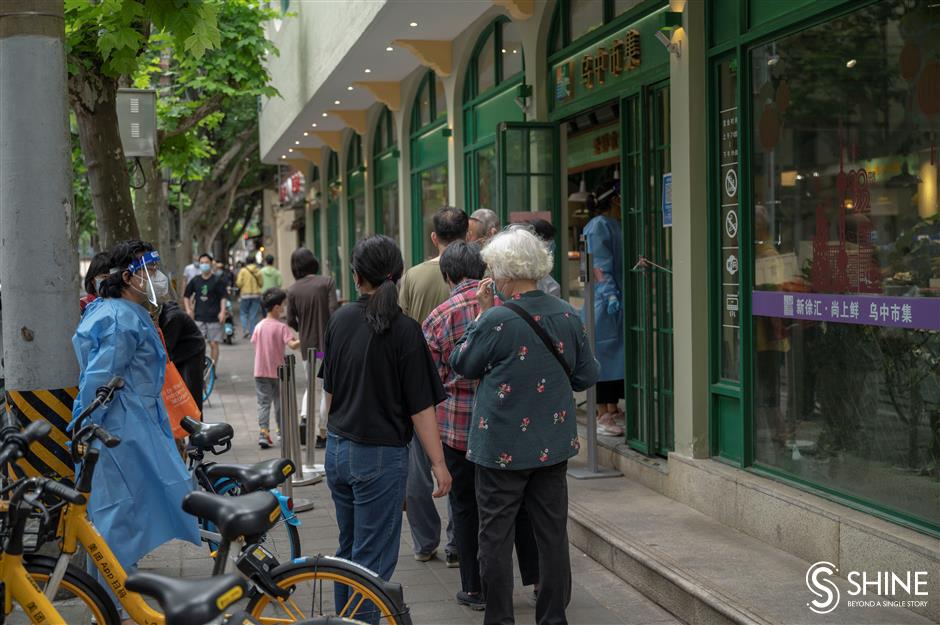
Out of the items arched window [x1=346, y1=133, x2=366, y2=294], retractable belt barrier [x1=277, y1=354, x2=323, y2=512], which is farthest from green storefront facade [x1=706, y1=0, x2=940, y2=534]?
arched window [x1=346, y1=133, x2=366, y2=294]

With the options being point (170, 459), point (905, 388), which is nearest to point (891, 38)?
point (905, 388)

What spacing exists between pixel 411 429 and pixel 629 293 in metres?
4.10

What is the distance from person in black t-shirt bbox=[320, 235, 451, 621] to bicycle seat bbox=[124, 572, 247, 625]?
66.5 inches

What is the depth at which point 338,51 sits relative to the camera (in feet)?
46.0

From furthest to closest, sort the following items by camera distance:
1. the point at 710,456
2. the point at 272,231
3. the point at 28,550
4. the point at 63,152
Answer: the point at 272,231 → the point at 710,456 → the point at 63,152 → the point at 28,550

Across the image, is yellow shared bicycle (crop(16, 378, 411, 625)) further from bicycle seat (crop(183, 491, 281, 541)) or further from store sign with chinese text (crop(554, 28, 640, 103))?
store sign with chinese text (crop(554, 28, 640, 103))

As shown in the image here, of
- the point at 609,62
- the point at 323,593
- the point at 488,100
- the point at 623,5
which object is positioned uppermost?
the point at 623,5

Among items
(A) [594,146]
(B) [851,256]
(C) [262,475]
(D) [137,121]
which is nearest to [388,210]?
(D) [137,121]

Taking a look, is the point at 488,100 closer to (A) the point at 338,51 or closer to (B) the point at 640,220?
(A) the point at 338,51

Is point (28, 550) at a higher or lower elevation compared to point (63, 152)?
lower

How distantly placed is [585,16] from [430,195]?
240 inches

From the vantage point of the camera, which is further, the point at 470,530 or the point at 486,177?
the point at 486,177

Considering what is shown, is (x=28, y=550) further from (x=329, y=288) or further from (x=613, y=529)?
(x=329, y=288)

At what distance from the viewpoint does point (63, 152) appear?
591 cm
